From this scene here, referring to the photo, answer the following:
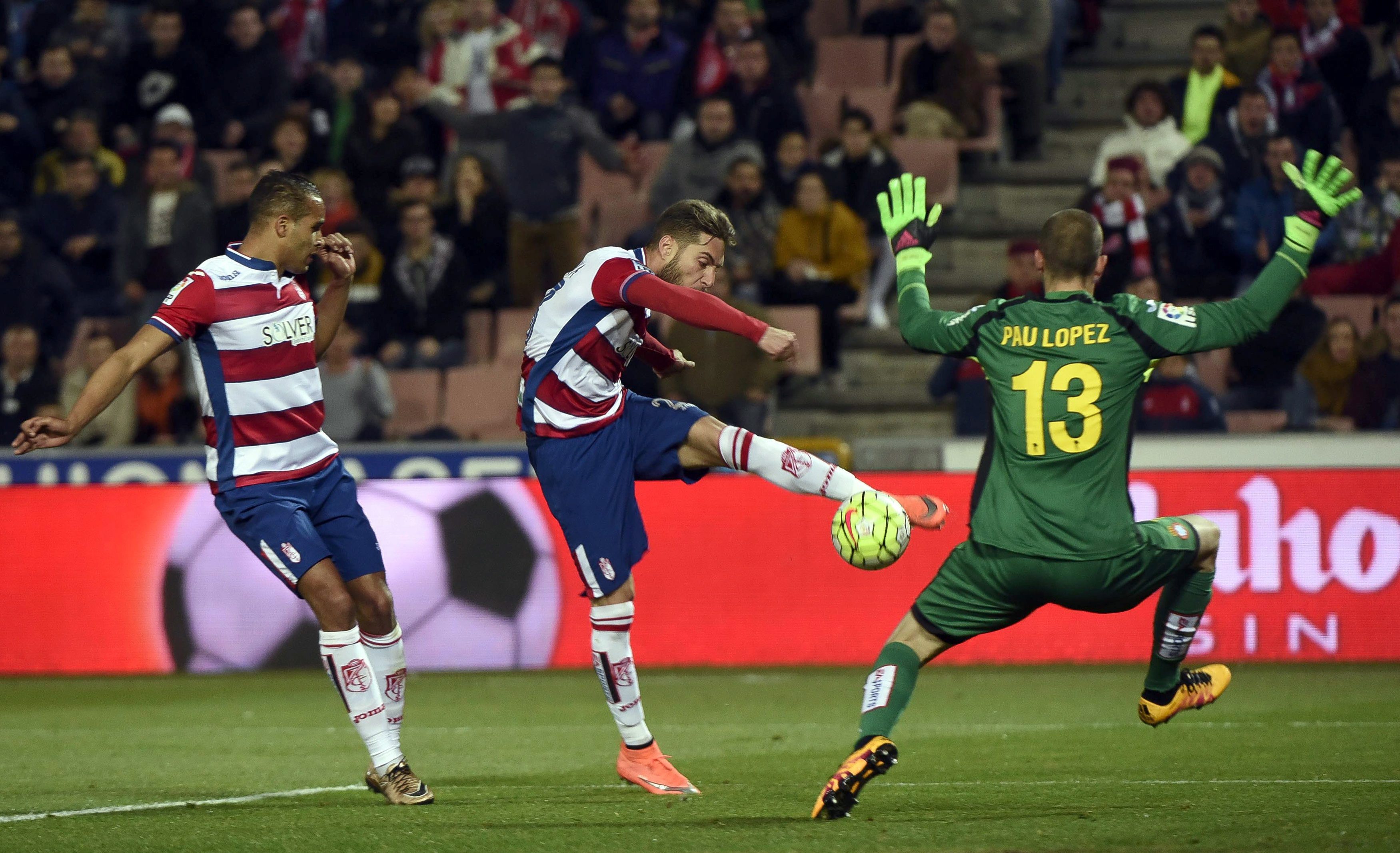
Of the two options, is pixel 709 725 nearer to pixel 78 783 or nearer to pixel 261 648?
pixel 78 783

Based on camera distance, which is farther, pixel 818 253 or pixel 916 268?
pixel 818 253

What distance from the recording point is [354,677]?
6.59m

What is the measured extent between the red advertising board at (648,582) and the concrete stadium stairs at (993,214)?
4.06ft

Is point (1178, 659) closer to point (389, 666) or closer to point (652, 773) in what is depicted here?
point (652, 773)

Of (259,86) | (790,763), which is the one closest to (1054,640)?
(790,763)

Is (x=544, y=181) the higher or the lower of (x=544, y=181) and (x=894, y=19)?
the lower

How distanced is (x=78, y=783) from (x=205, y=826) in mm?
1732

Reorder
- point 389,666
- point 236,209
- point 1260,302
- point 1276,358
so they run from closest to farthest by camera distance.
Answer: point 1260,302, point 389,666, point 1276,358, point 236,209

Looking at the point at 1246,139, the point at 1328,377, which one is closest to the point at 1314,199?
the point at 1328,377

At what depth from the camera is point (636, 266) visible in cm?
651

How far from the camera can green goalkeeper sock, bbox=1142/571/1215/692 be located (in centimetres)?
636

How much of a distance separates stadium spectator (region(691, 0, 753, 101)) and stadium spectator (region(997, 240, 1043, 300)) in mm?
3905

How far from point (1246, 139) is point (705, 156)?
4.46 meters

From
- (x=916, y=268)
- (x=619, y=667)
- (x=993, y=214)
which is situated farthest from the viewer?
(x=993, y=214)
